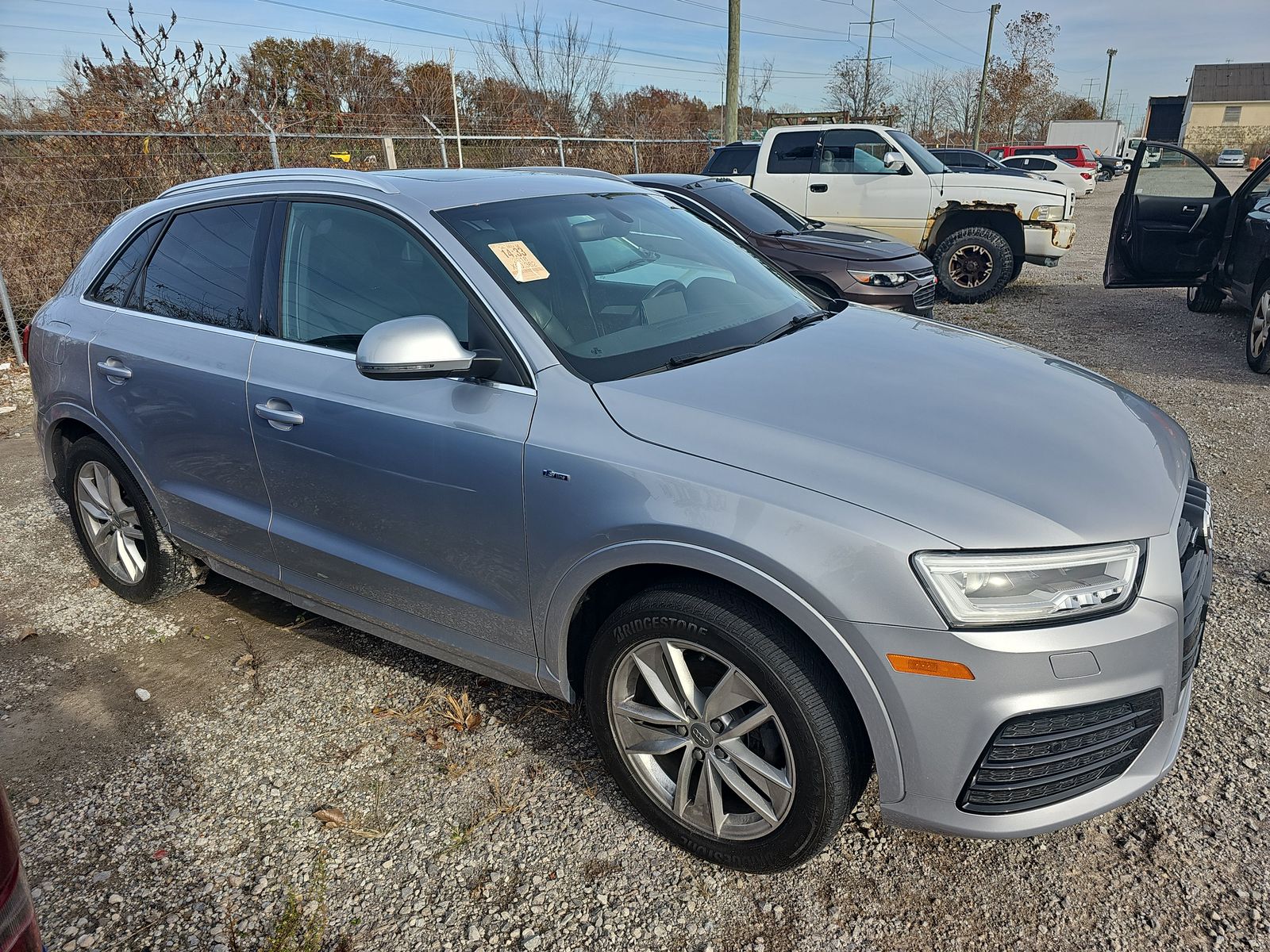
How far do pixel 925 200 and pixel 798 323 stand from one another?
8.25m

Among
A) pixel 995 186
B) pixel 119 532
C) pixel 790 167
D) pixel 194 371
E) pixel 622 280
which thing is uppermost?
pixel 790 167

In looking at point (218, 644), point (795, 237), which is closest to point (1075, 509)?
point (218, 644)

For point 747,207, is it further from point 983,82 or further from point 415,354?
point 983,82

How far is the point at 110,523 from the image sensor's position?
156 inches

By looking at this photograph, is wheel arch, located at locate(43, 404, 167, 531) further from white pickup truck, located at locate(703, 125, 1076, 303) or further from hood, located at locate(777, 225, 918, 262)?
white pickup truck, located at locate(703, 125, 1076, 303)

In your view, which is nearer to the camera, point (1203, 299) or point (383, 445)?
point (383, 445)

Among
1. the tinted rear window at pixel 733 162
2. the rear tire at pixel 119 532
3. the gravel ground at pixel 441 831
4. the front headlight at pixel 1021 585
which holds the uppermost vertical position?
the tinted rear window at pixel 733 162

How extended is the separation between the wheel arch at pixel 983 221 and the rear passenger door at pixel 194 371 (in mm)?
8975

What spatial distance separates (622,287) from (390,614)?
4.42ft

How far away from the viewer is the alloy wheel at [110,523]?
3.86 meters

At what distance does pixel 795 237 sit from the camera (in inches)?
316

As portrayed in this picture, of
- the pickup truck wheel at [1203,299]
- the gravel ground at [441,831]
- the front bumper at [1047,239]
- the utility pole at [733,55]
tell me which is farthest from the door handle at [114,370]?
the utility pole at [733,55]

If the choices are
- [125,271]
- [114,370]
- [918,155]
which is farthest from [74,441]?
[918,155]

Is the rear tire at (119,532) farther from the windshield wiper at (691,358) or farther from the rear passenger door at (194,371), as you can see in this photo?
the windshield wiper at (691,358)
